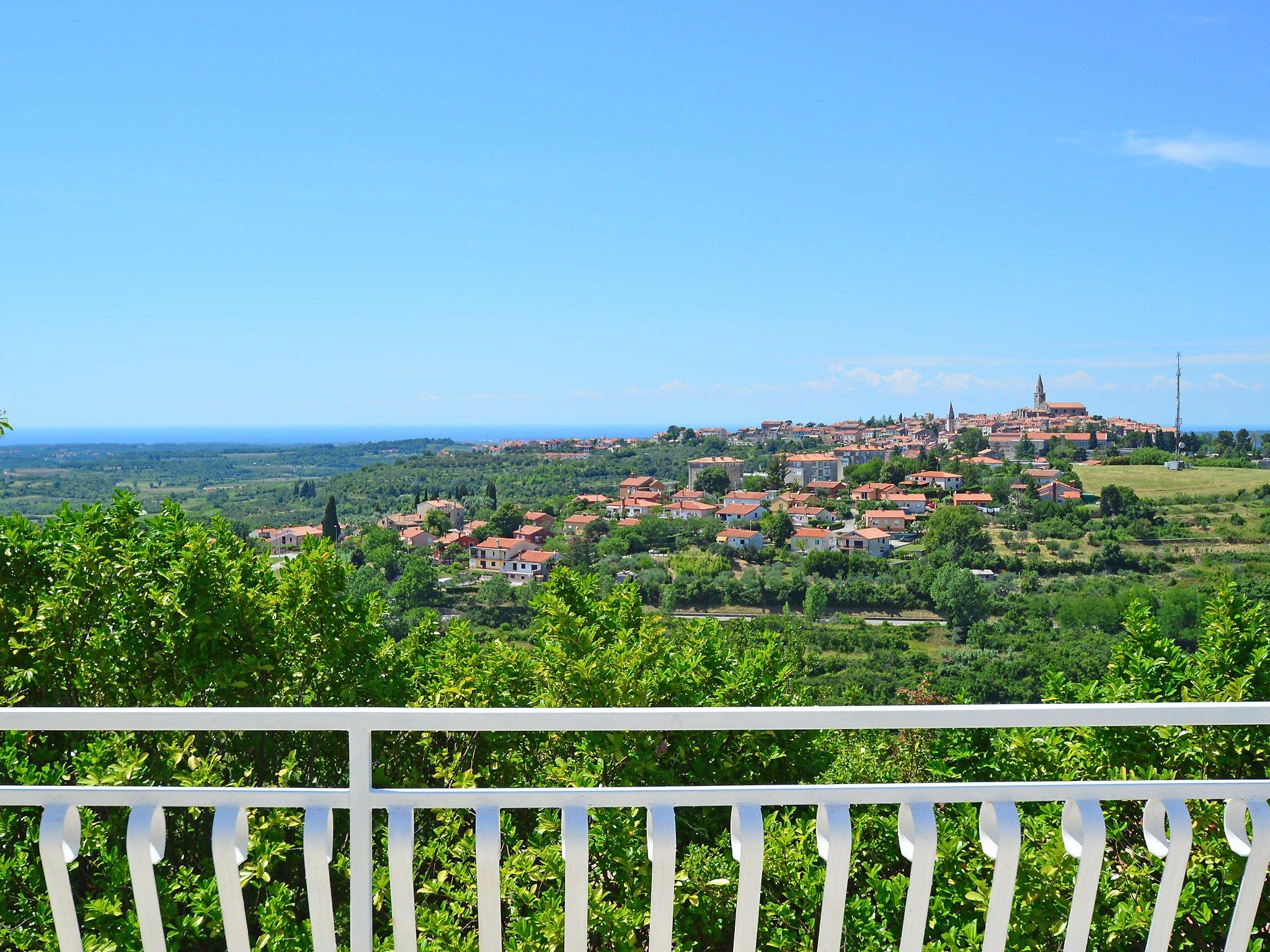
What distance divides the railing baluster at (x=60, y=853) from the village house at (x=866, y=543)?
80.1 ft

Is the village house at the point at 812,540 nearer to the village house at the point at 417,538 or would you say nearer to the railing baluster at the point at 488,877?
the village house at the point at 417,538

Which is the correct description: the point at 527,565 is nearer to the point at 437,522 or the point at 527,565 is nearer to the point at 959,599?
the point at 437,522

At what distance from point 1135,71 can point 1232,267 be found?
2474 cm

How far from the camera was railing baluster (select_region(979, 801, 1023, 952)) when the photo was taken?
1.24 m

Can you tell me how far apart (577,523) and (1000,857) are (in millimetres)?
23096

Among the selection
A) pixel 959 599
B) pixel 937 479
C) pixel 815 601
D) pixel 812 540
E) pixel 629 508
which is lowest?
pixel 815 601

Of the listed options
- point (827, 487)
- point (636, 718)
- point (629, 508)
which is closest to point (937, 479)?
point (827, 487)

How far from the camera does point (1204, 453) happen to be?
26719mm

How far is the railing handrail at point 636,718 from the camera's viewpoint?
45.8 inches

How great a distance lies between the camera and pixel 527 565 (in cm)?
1795

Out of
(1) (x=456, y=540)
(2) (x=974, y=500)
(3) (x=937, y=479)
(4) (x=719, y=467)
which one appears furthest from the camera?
(4) (x=719, y=467)

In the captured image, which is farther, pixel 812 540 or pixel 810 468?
pixel 810 468

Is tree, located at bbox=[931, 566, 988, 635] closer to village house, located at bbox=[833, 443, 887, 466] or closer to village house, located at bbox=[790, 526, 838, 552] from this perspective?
village house, located at bbox=[790, 526, 838, 552]

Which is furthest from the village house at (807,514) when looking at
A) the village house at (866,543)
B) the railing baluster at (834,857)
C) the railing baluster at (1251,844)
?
the railing baluster at (834,857)
